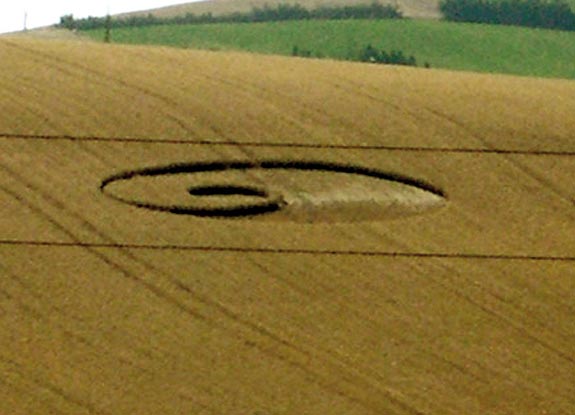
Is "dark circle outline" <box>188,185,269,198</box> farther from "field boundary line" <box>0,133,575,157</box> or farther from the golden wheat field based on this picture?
"field boundary line" <box>0,133,575,157</box>

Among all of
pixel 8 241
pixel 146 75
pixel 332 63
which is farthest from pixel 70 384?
pixel 332 63

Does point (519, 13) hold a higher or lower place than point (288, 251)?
lower

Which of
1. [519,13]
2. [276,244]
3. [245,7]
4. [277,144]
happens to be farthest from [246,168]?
[245,7]

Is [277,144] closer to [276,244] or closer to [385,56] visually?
[276,244]

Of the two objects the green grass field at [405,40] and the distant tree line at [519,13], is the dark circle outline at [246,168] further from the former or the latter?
the distant tree line at [519,13]

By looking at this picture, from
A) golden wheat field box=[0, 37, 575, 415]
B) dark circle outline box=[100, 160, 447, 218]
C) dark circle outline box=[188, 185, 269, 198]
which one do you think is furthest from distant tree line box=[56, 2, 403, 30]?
dark circle outline box=[188, 185, 269, 198]

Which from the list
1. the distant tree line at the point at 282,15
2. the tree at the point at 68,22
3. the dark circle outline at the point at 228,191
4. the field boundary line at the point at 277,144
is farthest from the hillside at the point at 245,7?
the dark circle outline at the point at 228,191
